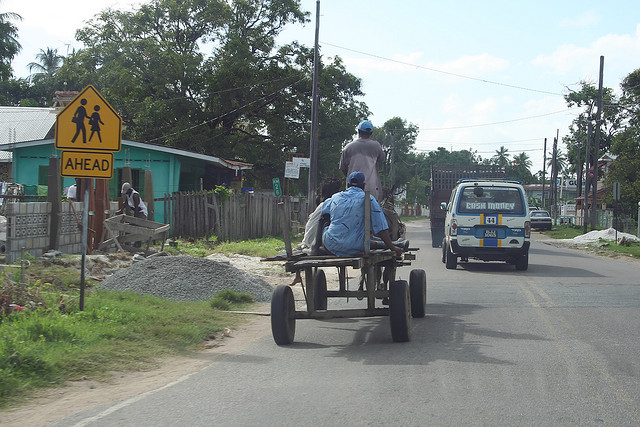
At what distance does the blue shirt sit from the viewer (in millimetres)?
7707

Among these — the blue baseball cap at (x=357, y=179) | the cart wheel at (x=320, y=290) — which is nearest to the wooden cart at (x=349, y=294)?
the blue baseball cap at (x=357, y=179)

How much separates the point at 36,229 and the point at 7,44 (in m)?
35.7

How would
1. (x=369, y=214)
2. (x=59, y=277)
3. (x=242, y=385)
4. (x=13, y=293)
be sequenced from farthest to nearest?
(x=59, y=277) → (x=13, y=293) → (x=369, y=214) → (x=242, y=385)

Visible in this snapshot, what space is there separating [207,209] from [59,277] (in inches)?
435

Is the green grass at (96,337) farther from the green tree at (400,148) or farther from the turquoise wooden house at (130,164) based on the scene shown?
the green tree at (400,148)

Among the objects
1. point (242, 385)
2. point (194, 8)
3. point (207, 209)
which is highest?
point (194, 8)

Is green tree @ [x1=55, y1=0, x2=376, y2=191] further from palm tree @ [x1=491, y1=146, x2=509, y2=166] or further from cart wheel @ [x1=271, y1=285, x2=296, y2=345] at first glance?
Answer: palm tree @ [x1=491, y1=146, x2=509, y2=166]

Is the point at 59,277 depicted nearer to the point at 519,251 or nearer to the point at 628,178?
the point at 519,251

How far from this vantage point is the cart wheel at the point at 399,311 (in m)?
7.22

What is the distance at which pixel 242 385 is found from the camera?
5820 mm

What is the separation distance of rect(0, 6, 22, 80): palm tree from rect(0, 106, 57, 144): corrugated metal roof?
648cm

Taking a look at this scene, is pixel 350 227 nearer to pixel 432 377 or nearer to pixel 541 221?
pixel 432 377

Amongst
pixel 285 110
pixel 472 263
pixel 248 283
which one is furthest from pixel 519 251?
pixel 285 110

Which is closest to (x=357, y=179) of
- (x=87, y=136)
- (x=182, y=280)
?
(x=87, y=136)
